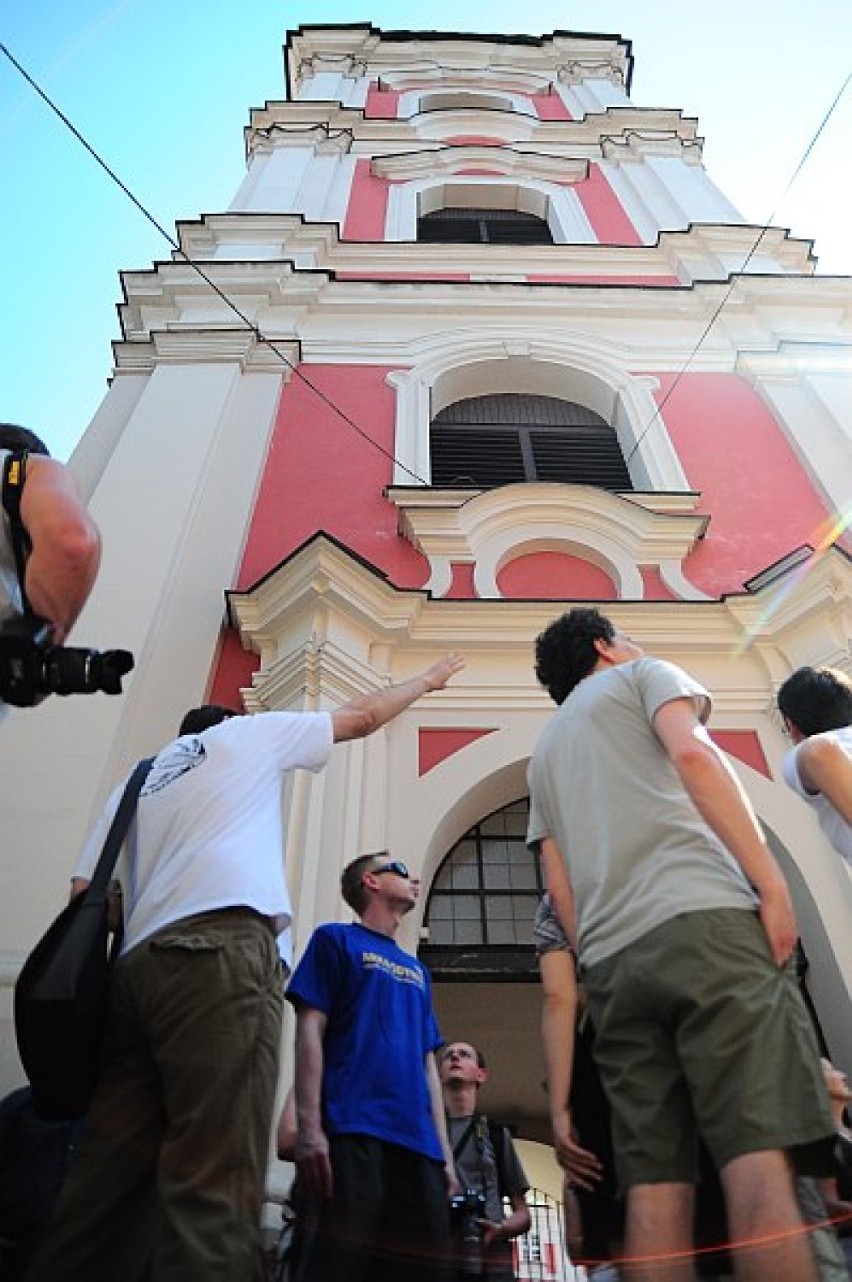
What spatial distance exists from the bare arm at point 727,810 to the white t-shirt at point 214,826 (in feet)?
3.09

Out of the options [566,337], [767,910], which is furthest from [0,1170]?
[566,337]

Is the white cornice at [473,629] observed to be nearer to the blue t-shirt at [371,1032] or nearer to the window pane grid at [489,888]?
the window pane grid at [489,888]

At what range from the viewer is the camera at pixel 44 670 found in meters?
2.12

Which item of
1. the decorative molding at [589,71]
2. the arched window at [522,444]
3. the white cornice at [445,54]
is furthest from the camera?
the white cornice at [445,54]

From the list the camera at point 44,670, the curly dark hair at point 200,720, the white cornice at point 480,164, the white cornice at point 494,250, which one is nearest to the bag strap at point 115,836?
the curly dark hair at point 200,720

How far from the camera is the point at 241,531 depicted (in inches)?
271

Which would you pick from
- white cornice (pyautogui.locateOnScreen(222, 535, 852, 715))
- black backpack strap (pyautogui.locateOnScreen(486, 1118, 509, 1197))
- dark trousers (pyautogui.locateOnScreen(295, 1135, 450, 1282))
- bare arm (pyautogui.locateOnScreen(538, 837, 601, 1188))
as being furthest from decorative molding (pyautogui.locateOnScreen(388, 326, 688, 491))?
dark trousers (pyautogui.locateOnScreen(295, 1135, 450, 1282))

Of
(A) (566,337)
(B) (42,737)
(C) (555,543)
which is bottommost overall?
(B) (42,737)

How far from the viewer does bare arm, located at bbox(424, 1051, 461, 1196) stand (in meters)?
2.71

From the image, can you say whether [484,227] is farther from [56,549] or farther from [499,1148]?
[56,549]

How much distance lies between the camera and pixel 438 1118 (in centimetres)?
282

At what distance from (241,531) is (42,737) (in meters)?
2.28

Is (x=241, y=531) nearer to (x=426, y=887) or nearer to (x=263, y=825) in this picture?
(x=426, y=887)

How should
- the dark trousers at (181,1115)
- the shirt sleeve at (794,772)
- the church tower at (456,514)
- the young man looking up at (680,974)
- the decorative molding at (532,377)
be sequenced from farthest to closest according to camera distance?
the decorative molding at (532,377)
the church tower at (456,514)
the shirt sleeve at (794,772)
the dark trousers at (181,1115)
the young man looking up at (680,974)
